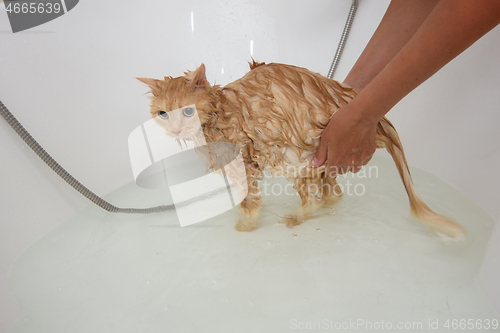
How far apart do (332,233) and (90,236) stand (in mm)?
645

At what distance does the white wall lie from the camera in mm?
786

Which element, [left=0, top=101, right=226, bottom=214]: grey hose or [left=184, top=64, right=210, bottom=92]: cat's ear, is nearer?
[left=184, top=64, right=210, bottom=92]: cat's ear

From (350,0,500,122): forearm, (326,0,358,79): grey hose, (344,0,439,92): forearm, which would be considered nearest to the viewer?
(350,0,500,122): forearm

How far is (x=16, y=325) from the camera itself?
588 mm

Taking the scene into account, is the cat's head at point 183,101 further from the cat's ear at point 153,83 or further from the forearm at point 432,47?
the forearm at point 432,47

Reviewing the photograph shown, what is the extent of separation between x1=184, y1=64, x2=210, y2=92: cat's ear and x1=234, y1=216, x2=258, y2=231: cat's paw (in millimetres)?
358

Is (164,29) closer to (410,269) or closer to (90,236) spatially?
(90,236)

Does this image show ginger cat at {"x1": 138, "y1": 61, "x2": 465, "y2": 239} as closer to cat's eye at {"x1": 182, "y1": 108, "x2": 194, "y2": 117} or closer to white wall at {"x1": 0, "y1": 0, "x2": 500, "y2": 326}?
cat's eye at {"x1": 182, "y1": 108, "x2": 194, "y2": 117}

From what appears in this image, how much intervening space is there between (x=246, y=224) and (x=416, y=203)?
0.40m

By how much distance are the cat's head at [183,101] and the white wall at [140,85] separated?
1.32 feet

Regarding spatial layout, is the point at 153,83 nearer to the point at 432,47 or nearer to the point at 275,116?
the point at 275,116

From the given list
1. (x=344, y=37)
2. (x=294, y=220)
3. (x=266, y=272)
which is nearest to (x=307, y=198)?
(x=294, y=220)

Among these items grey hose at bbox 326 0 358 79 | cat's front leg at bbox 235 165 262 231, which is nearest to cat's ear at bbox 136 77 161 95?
cat's front leg at bbox 235 165 262 231

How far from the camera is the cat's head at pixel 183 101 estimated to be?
2.01ft
